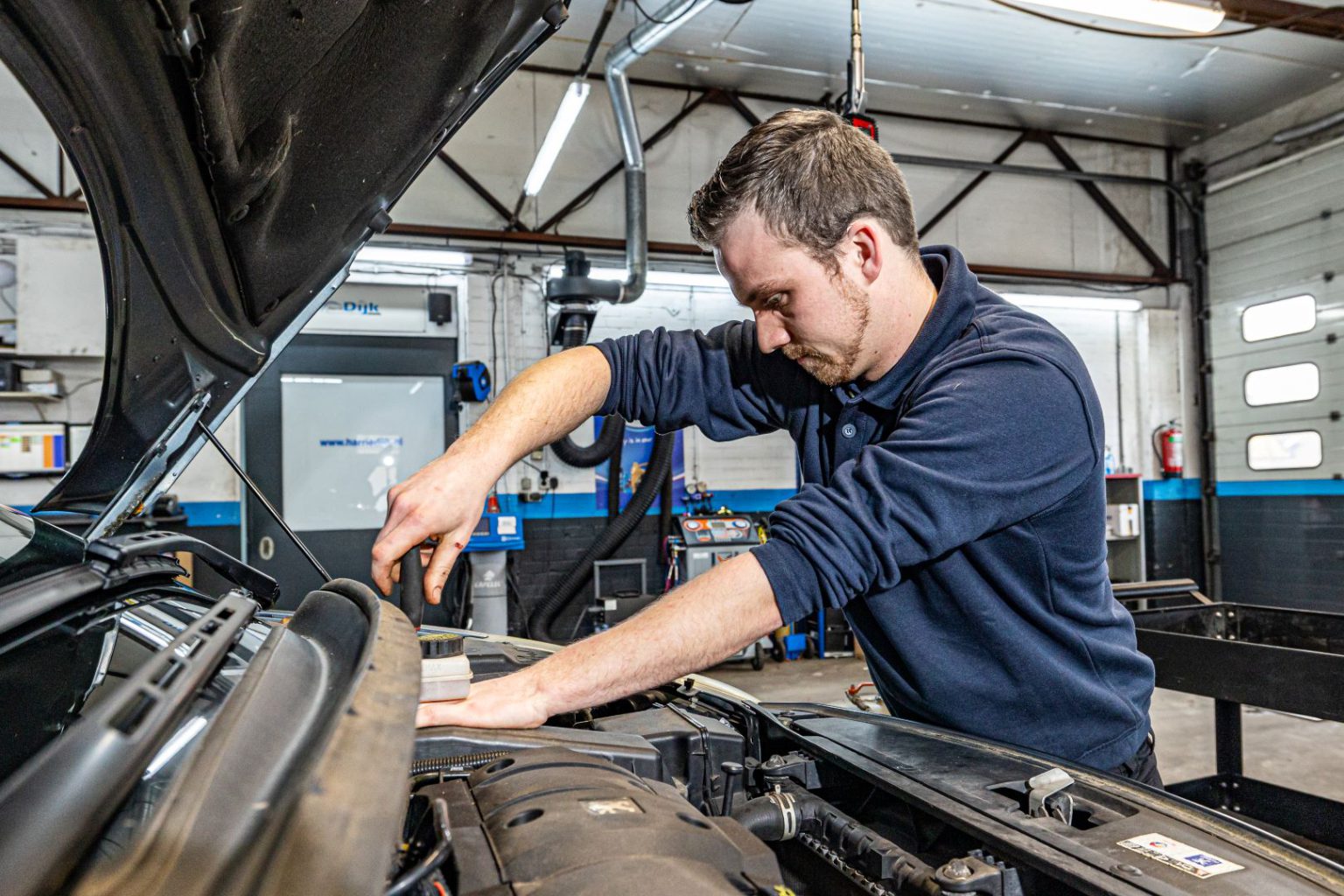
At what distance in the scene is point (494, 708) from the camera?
3.34 ft

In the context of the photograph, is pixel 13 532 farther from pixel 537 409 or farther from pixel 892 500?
pixel 892 500

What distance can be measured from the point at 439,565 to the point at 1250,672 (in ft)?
7.47

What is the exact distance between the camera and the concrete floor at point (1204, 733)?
3.79m

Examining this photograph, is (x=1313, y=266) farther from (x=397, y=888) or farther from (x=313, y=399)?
(x=397, y=888)

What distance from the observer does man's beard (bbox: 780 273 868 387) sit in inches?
50.9

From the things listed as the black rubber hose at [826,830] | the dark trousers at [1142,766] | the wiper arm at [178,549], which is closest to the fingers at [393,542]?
the wiper arm at [178,549]

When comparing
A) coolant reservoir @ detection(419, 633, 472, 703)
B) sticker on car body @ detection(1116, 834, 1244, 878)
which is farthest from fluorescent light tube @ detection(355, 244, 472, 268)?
sticker on car body @ detection(1116, 834, 1244, 878)

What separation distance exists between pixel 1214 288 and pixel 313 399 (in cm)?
748

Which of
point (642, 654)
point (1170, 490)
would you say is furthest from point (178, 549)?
point (1170, 490)

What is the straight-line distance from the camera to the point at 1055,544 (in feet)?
3.96

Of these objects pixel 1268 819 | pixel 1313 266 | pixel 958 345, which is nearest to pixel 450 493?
pixel 958 345

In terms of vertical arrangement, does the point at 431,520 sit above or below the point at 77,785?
above

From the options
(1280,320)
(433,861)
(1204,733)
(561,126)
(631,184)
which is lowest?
(1204,733)

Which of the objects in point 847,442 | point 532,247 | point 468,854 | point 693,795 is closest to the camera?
point 468,854
